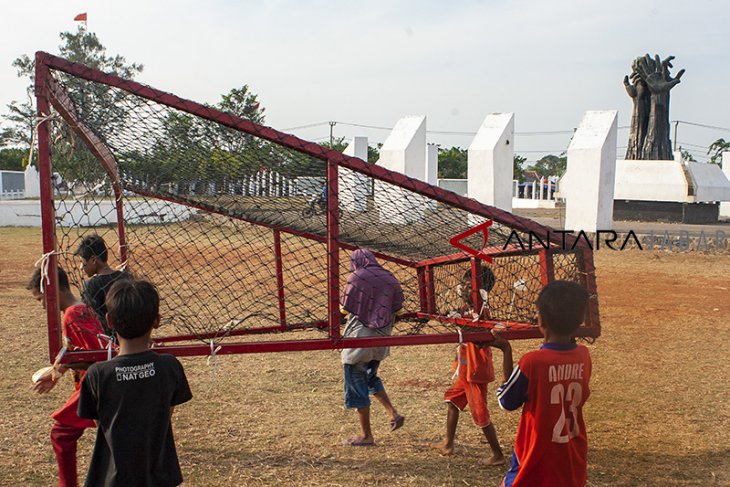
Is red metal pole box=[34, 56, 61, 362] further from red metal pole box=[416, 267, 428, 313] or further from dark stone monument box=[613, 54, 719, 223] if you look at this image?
dark stone monument box=[613, 54, 719, 223]

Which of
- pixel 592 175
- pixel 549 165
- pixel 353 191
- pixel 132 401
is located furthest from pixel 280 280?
pixel 549 165

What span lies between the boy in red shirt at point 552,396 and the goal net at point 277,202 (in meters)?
0.85

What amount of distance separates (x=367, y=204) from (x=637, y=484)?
8.36 ft

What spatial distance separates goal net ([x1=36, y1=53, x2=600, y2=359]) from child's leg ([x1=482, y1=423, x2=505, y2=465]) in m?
0.62

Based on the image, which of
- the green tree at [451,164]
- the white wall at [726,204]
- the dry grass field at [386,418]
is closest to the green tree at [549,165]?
the green tree at [451,164]

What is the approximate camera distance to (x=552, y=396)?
2869 mm

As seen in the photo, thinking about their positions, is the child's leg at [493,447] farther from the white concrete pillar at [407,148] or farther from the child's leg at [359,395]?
the white concrete pillar at [407,148]

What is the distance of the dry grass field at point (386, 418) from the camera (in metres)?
4.15

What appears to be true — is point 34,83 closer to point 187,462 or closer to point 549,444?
point 187,462

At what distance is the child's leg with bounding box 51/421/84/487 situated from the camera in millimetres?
3490

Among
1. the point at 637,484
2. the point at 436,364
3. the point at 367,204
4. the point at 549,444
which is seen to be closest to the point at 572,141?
the point at 436,364

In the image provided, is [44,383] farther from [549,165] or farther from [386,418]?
[549,165]

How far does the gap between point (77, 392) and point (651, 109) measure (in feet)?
86.0

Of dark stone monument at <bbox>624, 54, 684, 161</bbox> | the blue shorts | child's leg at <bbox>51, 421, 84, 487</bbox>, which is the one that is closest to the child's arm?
the blue shorts
